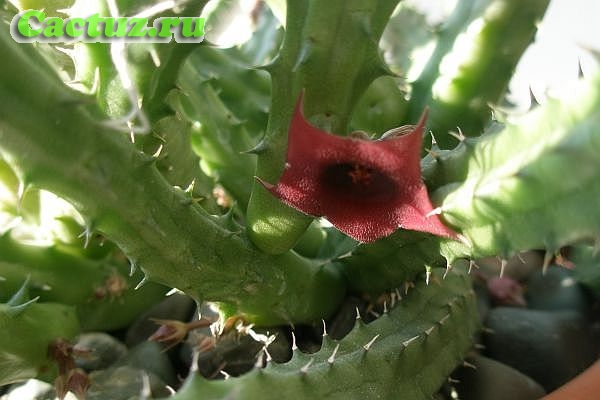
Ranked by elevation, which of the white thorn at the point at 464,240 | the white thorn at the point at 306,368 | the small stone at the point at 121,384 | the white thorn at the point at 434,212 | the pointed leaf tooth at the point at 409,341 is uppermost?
the white thorn at the point at 434,212

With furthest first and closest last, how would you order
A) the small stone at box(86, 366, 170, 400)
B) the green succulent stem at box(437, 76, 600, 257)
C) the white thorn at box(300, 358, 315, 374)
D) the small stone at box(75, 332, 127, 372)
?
the small stone at box(75, 332, 127, 372) → the small stone at box(86, 366, 170, 400) → the white thorn at box(300, 358, 315, 374) → the green succulent stem at box(437, 76, 600, 257)

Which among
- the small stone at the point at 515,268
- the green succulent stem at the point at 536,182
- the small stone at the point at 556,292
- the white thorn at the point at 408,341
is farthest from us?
the small stone at the point at 515,268

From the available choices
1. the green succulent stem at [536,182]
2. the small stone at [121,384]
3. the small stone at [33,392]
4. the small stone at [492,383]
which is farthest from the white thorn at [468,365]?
the small stone at [33,392]

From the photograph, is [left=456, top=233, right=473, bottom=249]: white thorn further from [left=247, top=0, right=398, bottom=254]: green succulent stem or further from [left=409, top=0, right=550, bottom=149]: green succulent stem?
[left=409, top=0, right=550, bottom=149]: green succulent stem

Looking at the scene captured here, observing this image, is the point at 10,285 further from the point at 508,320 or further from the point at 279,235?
the point at 508,320

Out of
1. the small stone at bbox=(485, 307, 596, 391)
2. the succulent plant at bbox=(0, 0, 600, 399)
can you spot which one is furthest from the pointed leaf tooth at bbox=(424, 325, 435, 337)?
the small stone at bbox=(485, 307, 596, 391)

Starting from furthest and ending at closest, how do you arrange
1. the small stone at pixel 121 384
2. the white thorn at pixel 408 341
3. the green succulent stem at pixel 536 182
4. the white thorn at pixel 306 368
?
the small stone at pixel 121 384, the white thorn at pixel 408 341, the white thorn at pixel 306 368, the green succulent stem at pixel 536 182

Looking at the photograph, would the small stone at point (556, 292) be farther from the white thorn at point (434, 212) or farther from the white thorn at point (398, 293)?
the white thorn at point (434, 212)

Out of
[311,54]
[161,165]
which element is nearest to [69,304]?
[161,165]
